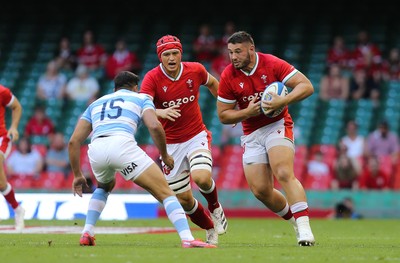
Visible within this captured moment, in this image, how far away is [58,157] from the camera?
22812mm

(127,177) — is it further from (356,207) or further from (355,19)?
(355,19)

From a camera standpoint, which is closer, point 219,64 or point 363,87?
point 363,87

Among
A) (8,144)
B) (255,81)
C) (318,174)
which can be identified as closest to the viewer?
(255,81)

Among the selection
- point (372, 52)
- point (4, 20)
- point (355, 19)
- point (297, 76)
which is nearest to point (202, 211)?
point (297, 76)

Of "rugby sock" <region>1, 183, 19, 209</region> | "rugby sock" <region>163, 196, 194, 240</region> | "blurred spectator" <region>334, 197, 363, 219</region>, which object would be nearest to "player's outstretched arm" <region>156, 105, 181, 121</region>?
"rugby sock" <region>163, 196, 194, 240</region>

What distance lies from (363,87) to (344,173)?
131 inches

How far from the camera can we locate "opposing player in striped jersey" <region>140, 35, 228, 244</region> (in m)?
12.2

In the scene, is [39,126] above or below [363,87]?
below

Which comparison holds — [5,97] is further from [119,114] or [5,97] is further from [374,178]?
[374,178]

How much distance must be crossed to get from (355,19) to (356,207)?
7770mm

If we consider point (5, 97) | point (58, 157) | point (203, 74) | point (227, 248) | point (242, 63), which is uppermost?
point (242, 63)

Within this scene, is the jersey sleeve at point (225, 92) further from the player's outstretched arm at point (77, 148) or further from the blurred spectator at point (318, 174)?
the blurred spectator at point (318, 174)

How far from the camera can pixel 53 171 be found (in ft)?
74.6

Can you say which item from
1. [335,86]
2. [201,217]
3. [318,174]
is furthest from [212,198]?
[335,86]
